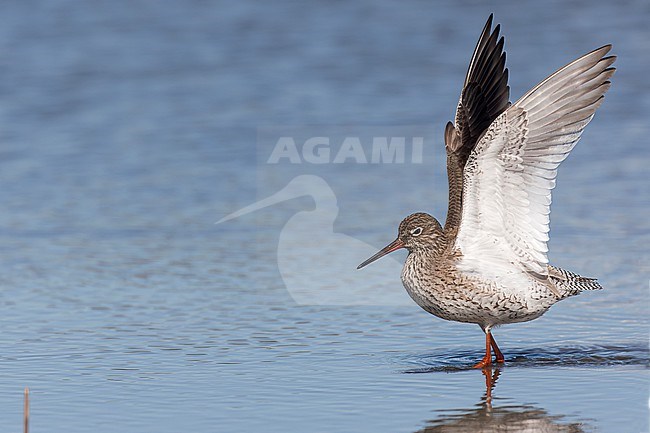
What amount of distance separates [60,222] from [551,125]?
473 centimetres

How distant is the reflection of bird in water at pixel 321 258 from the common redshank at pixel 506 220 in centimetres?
67

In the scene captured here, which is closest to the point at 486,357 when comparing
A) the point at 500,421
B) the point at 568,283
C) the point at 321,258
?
the point at 568,283

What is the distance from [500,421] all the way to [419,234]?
219cm

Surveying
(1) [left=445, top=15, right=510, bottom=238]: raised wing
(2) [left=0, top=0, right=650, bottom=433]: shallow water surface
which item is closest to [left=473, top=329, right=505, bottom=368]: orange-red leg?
(2) [left=0, top=0, right=650, bottom=433]: shallow water surface

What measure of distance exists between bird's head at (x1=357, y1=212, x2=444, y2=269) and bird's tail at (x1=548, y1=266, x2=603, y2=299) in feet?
2.44

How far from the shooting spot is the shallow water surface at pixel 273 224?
6301 millimetres

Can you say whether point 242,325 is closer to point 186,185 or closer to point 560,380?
point 560,380

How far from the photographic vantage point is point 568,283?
24.4ft

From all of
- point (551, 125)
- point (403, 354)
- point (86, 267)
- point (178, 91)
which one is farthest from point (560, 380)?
point (178, 91)

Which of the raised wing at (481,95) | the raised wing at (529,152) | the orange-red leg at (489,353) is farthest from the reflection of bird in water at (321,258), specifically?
the raised wing at (529,152)
